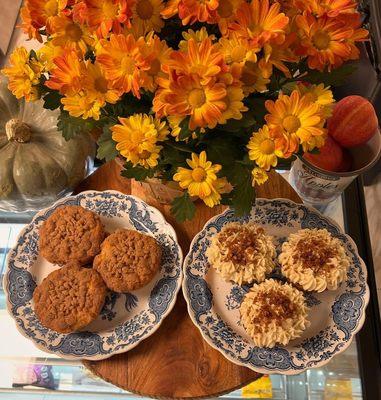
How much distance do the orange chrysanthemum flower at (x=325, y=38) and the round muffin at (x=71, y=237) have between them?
0.52 m

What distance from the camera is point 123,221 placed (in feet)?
3.04

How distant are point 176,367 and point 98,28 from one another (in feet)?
2.01

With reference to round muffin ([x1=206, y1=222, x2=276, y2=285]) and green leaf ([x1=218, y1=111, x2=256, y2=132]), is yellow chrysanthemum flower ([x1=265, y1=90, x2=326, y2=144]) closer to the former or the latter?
green leaf ([x1=218, y1=111, x2=256, y2=132])

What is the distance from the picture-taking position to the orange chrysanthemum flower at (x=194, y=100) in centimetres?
46

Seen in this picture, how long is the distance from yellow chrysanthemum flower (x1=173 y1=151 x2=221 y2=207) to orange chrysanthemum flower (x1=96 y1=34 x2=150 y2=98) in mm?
143

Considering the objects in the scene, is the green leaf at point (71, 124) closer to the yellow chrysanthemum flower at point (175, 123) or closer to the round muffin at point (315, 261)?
the yellow chrysanthemum flower at point (175, 123)

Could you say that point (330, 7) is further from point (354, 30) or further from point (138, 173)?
point (138, 173)

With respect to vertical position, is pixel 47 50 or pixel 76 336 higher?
pixel 47 50

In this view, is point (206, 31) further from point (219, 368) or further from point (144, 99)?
point (219, 368)

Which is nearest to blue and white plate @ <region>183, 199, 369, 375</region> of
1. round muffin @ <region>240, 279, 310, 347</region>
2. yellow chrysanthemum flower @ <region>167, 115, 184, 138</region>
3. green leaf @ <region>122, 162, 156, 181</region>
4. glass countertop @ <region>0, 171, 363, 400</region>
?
round muffin @ <region>240, 279, 310, 347</region>

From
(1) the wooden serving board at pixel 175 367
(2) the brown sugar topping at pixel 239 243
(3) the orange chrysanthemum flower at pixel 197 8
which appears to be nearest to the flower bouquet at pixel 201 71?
(3) the orange chrysanthemum flower at pixel 197 8

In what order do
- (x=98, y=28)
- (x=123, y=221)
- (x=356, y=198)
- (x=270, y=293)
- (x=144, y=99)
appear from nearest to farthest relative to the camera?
(x=98, y=28) → (x=144, y=99) → (x=270, y=293) → (x=123, y=221) → (x=356, y=198)

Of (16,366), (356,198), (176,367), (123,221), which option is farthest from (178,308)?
(356,198)

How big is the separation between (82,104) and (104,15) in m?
0.11
